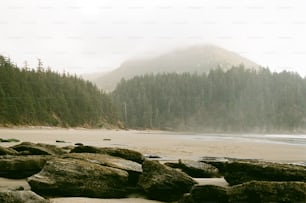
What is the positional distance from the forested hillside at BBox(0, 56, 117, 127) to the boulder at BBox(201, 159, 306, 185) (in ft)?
190

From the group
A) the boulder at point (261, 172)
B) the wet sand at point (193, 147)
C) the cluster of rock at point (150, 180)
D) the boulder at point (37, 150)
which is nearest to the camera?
the cluster of rock at point (150, 180)

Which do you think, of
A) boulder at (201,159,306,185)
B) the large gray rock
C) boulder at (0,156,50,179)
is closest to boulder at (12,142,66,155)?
boulder at (0,156,50,179)

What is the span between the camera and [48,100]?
90.8m

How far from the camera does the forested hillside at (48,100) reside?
70.2 m

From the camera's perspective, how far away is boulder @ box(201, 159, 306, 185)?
812 centimetres

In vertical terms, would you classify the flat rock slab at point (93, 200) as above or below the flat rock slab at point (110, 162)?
below

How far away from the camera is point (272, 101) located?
18075 centimetres

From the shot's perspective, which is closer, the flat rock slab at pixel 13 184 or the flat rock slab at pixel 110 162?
the flat rock slab at pixel 13 184

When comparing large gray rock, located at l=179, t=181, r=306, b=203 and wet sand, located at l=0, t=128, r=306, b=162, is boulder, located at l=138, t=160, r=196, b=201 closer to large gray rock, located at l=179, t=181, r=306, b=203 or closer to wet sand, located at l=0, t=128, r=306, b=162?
large gray rock, located at l=179, t=181, r=306, b=203

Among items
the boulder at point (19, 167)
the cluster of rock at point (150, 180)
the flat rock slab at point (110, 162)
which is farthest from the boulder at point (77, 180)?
the boulder at point (19, 167)

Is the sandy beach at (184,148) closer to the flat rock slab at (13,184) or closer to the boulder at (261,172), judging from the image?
the flat rock slab at (13,184)

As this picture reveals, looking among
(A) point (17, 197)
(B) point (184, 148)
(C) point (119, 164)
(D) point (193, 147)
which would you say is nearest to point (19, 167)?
(C) point (119, 164)

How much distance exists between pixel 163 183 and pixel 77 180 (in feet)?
6.10

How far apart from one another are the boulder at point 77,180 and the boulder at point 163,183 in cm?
56
